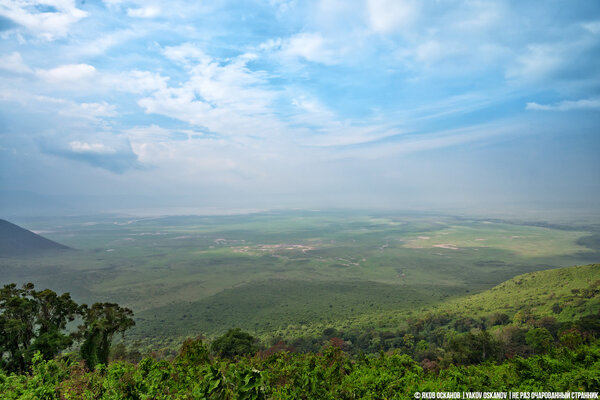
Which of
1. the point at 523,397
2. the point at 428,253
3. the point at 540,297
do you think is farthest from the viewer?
the point at 428,253

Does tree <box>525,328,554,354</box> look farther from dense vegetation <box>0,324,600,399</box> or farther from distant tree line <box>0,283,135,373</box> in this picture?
distant tree line <box>0,283,135,373</box>

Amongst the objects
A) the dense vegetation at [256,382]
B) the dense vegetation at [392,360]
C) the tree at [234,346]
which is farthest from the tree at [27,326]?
the tree at [234,346]

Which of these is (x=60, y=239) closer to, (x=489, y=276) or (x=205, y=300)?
(x=205, y=300)

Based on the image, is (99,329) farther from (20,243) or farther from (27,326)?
(20,243)

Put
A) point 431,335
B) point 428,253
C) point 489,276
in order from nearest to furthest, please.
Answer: point 431,335
point 489,276
point 428,253

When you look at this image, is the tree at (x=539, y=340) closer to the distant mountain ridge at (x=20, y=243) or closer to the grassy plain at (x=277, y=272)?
the grassy plain at (x=277, y=272)

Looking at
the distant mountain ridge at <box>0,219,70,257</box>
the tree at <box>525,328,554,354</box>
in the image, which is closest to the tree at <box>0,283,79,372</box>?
the tree at <box>525,328,554,354</box>

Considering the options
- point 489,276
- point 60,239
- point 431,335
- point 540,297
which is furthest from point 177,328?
point 60,239

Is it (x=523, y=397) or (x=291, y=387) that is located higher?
(x=523, y=397)
